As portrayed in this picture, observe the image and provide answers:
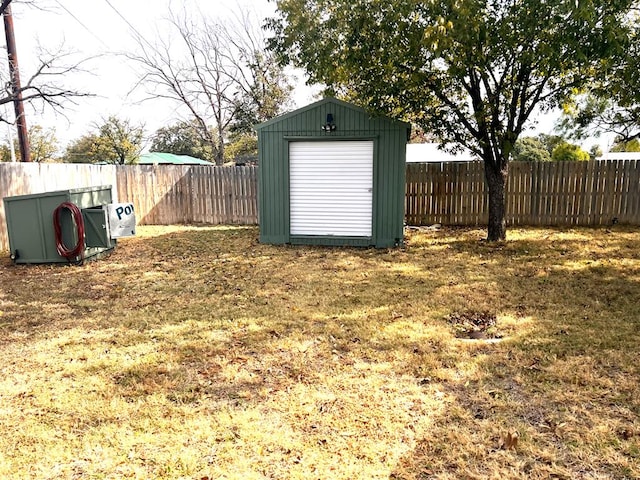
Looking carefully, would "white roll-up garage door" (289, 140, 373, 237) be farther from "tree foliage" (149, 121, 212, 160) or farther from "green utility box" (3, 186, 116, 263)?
"tree foliage" (149, 121, 212, 160)

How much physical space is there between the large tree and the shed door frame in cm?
89

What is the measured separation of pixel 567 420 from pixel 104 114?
3414cm

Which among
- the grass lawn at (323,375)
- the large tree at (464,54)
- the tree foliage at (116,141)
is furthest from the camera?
the tree foliage at (116,141)

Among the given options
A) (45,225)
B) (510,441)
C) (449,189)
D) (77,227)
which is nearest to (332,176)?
(449,189)

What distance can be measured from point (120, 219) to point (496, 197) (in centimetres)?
646

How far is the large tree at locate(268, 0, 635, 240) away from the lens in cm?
560

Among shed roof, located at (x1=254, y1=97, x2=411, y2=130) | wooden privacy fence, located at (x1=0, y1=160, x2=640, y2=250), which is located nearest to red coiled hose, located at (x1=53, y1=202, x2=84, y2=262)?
wooden privacy fence, located at (x1=0, y1=160, x2=640, y2=250)

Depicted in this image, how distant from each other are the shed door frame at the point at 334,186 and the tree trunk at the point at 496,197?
2.10 meters

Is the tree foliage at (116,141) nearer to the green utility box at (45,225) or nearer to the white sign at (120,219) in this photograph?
the white sign at (120,219)

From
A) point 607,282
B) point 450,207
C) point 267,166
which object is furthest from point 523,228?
point 267,166

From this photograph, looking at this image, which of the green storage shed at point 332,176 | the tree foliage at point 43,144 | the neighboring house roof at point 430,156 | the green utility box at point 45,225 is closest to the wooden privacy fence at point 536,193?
the green storage shed at point 332,176

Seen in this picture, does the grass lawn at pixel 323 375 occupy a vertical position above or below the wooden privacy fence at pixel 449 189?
below

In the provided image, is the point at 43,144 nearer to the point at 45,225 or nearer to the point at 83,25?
the point at 83,25

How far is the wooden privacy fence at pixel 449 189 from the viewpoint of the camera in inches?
385
